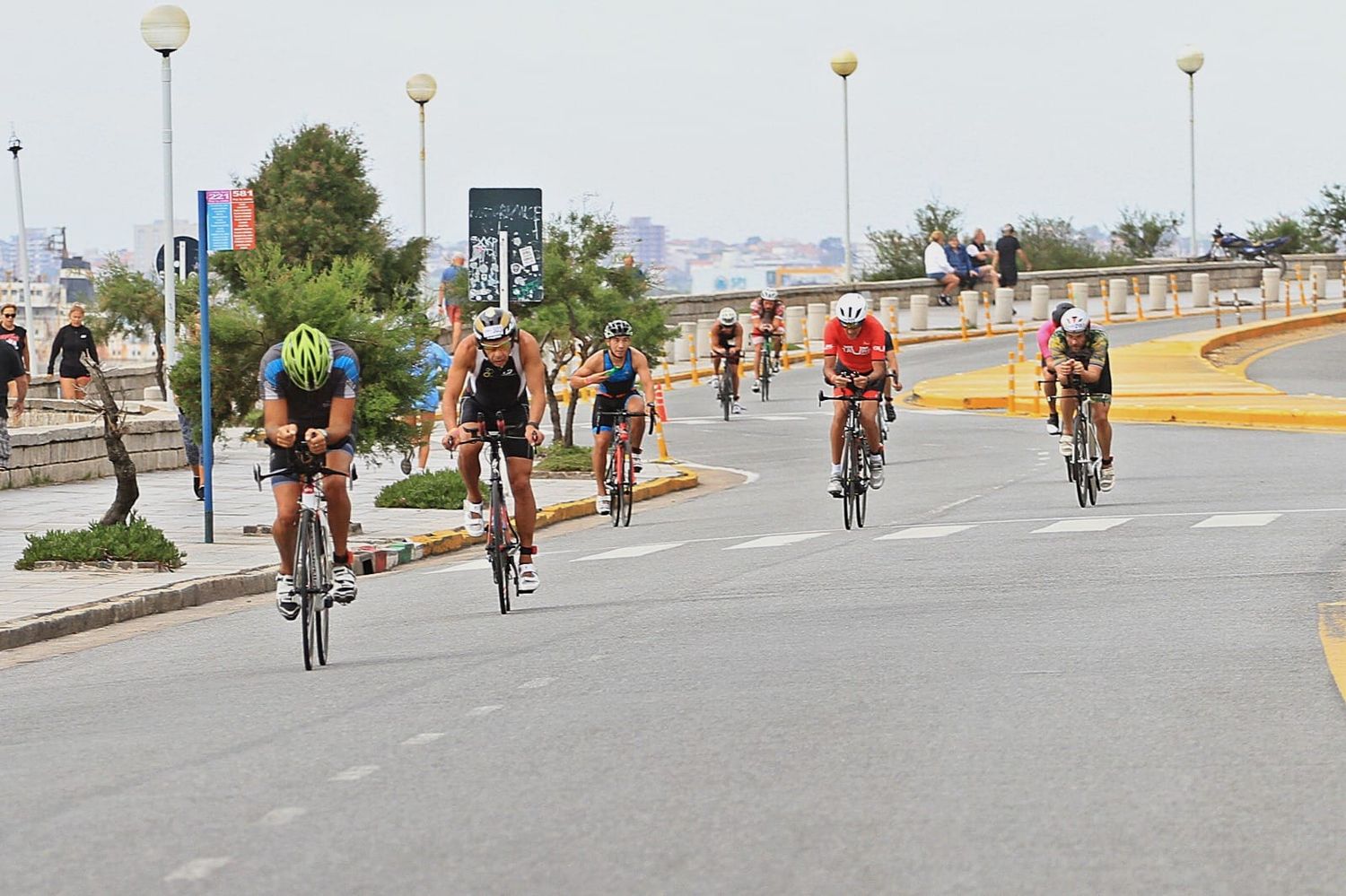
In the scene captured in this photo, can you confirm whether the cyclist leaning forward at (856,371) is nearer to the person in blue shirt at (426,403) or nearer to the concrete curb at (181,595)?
the person in blue shirt at (426,403)

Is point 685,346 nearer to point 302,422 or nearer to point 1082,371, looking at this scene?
point 1082,371

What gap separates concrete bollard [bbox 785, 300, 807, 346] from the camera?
172 feet

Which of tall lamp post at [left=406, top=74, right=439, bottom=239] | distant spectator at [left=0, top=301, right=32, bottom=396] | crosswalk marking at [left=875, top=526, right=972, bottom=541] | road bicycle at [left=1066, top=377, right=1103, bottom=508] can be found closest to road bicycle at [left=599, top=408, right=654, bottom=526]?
crosswalk marking at [left=875, top=526, right=972, bottom=541]

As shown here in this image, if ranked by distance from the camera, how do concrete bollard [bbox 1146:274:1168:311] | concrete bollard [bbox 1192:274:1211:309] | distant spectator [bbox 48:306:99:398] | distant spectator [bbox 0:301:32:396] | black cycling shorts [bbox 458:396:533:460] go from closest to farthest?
black cycling shorts [bbox 458:396:533:460] → distant spectator [bbox 0:301:32:396] → distant spectator [bbox 48:306:99:398] → concrete bollard [bbox 1146:274:1168:311] → concrete bollard [bbox 1192:274:1211:309]

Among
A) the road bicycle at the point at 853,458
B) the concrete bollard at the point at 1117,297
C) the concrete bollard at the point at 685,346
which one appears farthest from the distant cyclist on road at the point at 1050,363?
the concrete bollard at the point at 1117,297

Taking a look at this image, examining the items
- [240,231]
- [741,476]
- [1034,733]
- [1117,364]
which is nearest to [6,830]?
[1034,733]

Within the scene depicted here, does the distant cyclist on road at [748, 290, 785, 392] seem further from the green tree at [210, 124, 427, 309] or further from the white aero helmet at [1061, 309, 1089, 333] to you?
A: the white aero helmet at [1061, 309, 1089, 333]

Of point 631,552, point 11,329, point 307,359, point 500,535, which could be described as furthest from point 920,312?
point 307,359

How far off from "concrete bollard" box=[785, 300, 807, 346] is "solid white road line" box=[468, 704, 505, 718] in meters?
43.1

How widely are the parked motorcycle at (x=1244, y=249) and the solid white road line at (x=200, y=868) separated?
6534 centimetres

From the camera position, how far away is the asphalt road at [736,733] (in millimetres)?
6391

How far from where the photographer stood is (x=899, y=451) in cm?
2827

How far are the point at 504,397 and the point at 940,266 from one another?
4583 centimetres

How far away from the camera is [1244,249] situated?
71.2 meters
